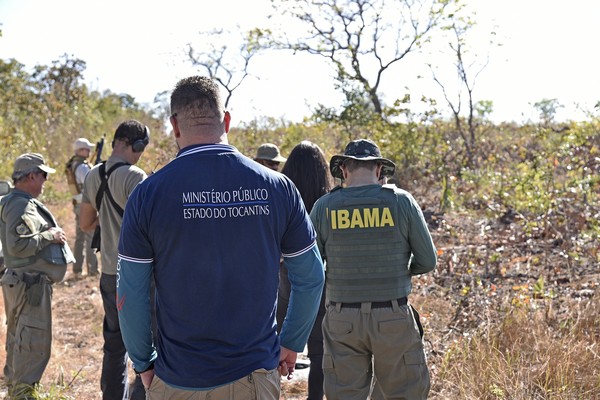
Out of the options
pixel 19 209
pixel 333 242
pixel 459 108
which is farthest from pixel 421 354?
pixel 459 108

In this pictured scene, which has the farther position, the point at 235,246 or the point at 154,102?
the point at 154,102

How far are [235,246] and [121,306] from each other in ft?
1.56

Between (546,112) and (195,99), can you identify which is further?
(546,112)

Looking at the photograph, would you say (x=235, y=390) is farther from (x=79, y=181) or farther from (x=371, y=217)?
(x=79, y=181)

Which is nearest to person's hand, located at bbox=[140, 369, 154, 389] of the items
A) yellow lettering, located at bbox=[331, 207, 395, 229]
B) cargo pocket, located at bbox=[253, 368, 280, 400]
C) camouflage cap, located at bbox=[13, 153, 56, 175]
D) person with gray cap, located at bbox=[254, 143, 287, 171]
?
cargo pocket, located at bbox=[253, 368, 280, 400]

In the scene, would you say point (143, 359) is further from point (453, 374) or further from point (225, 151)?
point (453, 374)

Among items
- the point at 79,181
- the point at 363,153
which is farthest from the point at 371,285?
the point at 79,181

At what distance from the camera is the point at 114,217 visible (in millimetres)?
4137

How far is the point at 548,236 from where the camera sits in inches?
293

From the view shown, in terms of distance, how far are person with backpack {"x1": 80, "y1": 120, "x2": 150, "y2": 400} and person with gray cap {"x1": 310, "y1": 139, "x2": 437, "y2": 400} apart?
1416 millimetres

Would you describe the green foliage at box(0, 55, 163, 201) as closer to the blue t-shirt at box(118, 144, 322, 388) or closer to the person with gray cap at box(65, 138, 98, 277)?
the person with gray cap at box(65, 138, 98, 277)

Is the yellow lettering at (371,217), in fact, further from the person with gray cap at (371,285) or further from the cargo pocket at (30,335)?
the cargo pocket at (30,335)

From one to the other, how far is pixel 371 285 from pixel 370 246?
215 millimetres

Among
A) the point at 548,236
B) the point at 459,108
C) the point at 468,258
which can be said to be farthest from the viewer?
the point at 459,108
